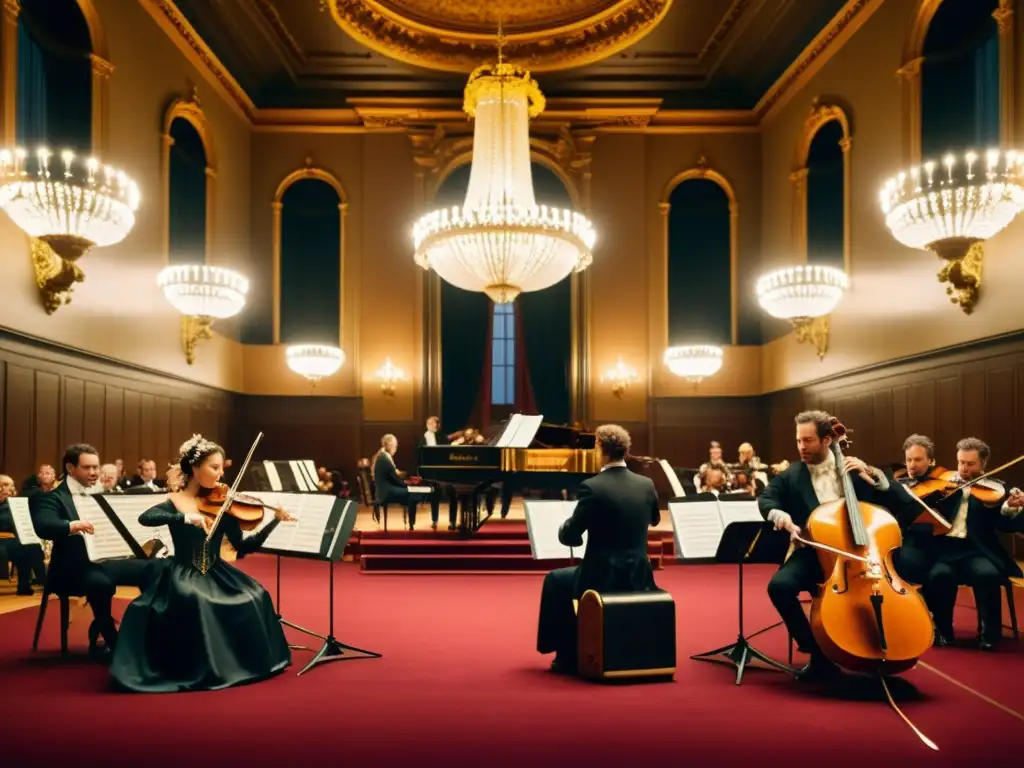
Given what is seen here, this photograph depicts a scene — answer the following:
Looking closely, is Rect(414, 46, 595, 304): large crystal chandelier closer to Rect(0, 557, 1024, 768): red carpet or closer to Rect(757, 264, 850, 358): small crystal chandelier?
Rect(757, 264, 850, 358): small crystal chandelier

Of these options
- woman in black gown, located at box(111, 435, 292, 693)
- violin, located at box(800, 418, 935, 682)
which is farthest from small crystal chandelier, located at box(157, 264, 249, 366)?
violin, located at box(800, 418, 935, 682)

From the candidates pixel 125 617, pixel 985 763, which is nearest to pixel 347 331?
pixel 125 617

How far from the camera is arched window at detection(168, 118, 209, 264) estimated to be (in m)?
12.5

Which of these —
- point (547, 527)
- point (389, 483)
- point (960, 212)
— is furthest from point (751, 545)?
point (389, 483)

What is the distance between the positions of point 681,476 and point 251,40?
845 cm

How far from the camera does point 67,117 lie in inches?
377

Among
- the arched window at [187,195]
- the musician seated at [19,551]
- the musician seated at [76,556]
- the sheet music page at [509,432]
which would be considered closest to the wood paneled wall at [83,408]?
the musician seated at [19,551]

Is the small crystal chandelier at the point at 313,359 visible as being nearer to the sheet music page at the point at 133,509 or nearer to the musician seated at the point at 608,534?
the sheet music page at the point at 133,509

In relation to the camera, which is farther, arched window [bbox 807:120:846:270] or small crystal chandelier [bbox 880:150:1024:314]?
arched window [bbox 807:120:846:270]

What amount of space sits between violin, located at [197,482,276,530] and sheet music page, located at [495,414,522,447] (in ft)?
14.8

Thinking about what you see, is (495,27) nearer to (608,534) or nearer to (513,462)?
(513,462)

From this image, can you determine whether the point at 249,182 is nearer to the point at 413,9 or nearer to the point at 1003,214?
the point at 413,9

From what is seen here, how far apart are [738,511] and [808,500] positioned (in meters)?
0.44

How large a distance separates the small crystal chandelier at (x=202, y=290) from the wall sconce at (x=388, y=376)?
10.3ft
